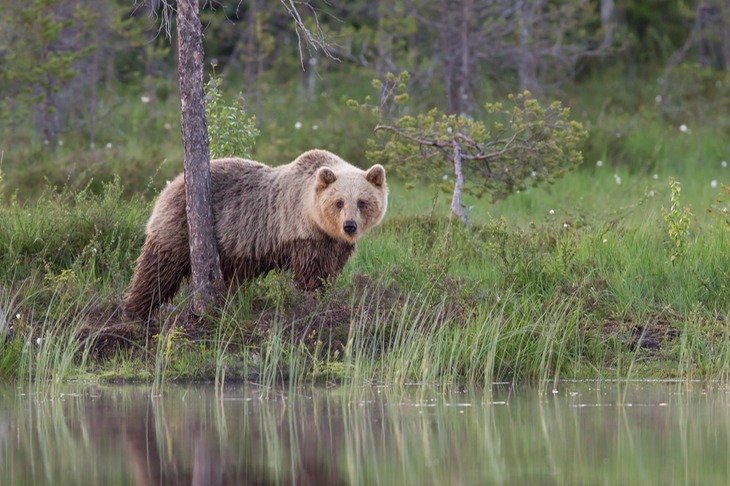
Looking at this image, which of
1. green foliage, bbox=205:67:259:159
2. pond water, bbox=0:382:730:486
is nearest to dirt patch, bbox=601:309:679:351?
pond water, bbox=0:382:730:486

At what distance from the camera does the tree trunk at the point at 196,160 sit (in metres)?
9.65

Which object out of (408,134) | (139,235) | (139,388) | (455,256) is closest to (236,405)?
(139,388)

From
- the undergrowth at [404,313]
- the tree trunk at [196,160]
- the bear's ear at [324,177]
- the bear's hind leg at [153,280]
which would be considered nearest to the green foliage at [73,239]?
the undergrowth at [404,313]

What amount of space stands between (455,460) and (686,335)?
333cm

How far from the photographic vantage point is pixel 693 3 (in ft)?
84.4

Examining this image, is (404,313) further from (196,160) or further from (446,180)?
(446,180)

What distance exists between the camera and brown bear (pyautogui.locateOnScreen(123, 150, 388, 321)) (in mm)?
10000

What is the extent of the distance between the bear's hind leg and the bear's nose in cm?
143

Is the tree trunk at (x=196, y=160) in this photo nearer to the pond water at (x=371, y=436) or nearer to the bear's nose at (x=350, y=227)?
the bear's nose at (x=350, y=227)

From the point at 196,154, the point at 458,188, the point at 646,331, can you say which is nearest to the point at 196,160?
the point at 196,154

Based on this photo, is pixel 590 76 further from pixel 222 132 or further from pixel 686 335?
pixel 686 335

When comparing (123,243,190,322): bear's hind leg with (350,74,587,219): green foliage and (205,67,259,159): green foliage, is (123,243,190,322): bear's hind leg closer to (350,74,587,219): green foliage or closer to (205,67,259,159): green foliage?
(205,67,259,159): green foliage

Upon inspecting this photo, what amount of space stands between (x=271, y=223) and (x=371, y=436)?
3.40m

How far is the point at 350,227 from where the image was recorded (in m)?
9.79
